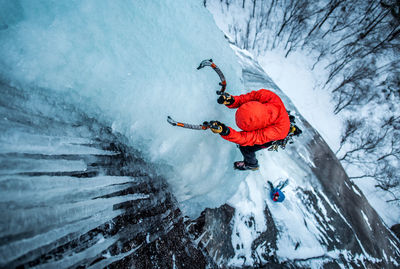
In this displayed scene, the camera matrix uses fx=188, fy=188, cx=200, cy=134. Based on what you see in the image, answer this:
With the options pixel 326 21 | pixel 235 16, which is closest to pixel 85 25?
pixel 235 16

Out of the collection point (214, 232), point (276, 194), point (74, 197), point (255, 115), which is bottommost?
point (214, 232)

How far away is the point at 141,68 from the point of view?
2.20 m

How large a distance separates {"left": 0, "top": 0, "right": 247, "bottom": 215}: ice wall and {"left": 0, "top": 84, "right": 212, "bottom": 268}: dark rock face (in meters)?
0.17

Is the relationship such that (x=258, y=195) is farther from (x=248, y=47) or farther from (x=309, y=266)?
(x=248, y=47)

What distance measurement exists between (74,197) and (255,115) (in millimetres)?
2031

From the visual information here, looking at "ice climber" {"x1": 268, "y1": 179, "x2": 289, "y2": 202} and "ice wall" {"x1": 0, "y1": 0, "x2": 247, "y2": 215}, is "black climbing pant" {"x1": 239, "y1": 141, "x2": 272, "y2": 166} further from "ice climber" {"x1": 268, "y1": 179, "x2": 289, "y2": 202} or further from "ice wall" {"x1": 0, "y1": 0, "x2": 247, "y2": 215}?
"ice climber" {"x1": 268, "y1": 179, "x2": 289, "y2": 202}

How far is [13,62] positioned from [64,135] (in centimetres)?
72

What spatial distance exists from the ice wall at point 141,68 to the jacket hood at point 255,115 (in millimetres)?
636

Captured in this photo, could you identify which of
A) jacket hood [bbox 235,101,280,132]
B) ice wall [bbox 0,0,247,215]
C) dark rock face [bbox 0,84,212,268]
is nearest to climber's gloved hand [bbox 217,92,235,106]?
ice wall [bbox 0,0,247,215]

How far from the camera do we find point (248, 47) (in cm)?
1235

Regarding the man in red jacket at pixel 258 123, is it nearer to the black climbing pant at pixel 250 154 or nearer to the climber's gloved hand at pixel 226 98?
the climber's gloved hand at pixel 226 98

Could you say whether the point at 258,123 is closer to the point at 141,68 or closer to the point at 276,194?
the point at 141,68

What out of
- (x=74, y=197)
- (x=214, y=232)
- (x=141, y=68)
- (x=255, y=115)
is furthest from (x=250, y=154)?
(x=74, y=197)

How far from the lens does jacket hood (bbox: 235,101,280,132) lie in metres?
2.26
